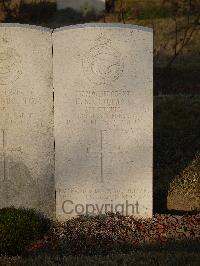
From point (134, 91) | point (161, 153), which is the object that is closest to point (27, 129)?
point (134, 91)

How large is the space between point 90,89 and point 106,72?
0.24 meters

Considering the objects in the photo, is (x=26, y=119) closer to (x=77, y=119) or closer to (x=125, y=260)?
(x=77, y=119)

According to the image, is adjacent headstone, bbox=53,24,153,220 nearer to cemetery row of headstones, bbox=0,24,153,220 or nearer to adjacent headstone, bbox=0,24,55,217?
cemetery row of headstones, bbox=0,24,153,220

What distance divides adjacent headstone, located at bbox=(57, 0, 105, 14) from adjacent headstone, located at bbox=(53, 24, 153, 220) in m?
15.7

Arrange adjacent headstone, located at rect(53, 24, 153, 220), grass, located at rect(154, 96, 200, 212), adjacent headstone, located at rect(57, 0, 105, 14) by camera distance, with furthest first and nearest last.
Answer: adjacent headstone, located at rect(57, 0, 105, 14) → grass, located at rect(154, 96, 200, 212) → adjacent headstone, located at rect(53, 24, 153, 220)

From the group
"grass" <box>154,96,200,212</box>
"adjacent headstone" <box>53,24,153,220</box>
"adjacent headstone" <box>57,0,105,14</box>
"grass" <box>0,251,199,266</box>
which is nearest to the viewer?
"grass" <box>0,251,199,266</box>

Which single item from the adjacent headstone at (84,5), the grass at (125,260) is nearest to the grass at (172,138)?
the grass at (125,260)

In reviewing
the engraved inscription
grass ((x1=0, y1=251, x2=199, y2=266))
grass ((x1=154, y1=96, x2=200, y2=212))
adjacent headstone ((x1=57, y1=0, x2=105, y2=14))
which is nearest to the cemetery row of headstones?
the engraved inscription

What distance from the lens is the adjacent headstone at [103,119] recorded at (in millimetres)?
5480

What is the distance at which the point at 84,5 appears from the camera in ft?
69.6

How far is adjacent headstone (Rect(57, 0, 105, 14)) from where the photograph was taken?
2092 cm

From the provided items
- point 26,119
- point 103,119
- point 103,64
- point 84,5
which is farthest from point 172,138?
point 84,5

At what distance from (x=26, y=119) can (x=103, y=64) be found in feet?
3.20

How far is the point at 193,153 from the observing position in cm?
832
